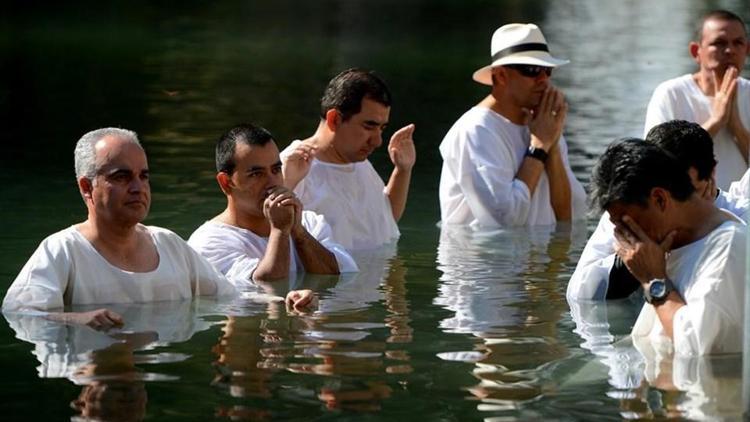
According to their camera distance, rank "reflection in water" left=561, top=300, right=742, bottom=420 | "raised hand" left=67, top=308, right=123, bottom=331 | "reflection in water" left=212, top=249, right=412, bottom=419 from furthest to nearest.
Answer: "raised hand" left=67, top=308, right=123, bottom=331, "reflection in water" left=212, top=249, right=412, bottom=419, "reflection in water" left=561, top=300, right=742, bottom=420

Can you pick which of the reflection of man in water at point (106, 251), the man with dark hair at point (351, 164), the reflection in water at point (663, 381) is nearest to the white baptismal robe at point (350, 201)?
the man with dark hair at point (351, 164)

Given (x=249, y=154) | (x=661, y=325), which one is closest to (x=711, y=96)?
(x=249, y=154)

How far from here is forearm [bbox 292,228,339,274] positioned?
38.0 ft

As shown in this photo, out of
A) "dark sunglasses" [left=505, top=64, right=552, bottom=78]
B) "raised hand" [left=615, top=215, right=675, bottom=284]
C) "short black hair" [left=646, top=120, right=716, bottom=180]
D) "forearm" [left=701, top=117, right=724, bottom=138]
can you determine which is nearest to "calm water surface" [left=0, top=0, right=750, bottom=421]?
"raised hand" [left=615, top=215, right=675, bottom=284]

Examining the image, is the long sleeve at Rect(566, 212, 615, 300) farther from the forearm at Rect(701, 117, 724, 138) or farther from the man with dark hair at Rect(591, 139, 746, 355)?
the forearm at Rect(701, 117, 724, 138)

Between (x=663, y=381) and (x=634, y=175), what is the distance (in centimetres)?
101

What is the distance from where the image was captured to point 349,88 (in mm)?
12672

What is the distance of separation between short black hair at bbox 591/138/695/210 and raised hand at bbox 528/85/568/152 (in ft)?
17.9

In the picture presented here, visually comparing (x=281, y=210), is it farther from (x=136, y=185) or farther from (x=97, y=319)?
(x=97, y=319)

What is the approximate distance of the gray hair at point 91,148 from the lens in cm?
975

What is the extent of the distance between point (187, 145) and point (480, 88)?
26.9 feet

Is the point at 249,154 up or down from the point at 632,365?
up

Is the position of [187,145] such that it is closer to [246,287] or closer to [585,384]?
[246,287]

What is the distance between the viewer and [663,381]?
28.6 feet
